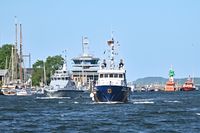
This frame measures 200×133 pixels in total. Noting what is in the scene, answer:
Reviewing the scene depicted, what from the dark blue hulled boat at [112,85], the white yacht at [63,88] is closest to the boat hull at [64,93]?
the white yacht at [63,88]

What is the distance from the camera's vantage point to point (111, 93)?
132m

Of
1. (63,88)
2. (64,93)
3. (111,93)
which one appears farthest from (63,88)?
(111,93)

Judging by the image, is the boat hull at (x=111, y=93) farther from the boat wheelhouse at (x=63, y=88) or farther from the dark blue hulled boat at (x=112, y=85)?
the boat wheelhouse at (x=63, y=88)

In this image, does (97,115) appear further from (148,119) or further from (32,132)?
(32,132)

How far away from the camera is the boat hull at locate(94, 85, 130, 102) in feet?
430

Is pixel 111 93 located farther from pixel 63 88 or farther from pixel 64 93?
pixel 63 88

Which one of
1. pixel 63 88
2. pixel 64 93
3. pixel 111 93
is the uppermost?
pixel 63 88

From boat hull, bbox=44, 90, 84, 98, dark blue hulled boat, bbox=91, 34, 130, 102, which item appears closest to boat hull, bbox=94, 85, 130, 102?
dark blue hulled boat, bbox=91, 34, 130, 102

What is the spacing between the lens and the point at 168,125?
85.2 meters

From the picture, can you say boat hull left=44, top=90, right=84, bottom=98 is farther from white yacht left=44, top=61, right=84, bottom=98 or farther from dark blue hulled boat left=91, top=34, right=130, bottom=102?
dark blue hulled boat left=91, top=34, right=130, bottom=102

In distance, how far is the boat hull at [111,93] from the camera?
13100 centimetres

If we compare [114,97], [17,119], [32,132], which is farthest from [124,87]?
[32,132]

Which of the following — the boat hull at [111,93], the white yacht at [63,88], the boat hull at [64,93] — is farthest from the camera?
the white yacht at [63,88]

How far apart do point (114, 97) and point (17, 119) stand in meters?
38.1
